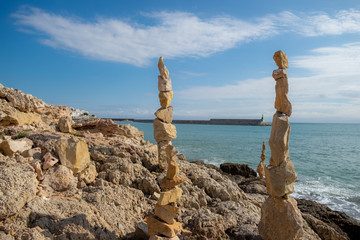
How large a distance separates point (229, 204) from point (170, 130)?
9.35 ft

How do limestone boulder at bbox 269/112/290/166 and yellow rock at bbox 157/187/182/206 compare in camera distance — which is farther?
limestone boulder at bbox 269/112/290/166

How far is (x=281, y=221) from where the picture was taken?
5238 millimetres

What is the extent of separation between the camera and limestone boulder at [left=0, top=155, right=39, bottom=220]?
434 cm

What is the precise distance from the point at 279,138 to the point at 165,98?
13.3ft

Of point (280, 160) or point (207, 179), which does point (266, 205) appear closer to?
point (280, 160)

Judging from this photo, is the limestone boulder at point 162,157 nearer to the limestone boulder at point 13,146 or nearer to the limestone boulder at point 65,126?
the limestone boulder at point 13,146

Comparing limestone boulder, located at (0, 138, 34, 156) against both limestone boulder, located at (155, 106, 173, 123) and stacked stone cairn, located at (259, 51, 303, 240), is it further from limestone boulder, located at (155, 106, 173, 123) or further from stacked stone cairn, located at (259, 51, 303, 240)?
stacked stone cairn, located at (259, 51, 303, 240)

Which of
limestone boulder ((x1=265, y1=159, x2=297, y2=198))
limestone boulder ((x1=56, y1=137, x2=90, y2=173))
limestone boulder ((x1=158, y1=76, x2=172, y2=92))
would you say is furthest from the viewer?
limestone boulder ((x1=158, y1=76, x2=172, y2=92))

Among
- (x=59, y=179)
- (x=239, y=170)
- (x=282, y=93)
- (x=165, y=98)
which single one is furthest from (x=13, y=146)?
(x=239, y=170)

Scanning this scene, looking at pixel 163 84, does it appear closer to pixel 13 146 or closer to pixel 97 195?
pixel 97 195

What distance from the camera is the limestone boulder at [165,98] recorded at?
8.05 m

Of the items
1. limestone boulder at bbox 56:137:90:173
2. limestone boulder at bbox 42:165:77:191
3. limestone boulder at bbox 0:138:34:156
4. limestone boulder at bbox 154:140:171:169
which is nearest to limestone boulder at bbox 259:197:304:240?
limestone boulder at bbox 154:140:171:169

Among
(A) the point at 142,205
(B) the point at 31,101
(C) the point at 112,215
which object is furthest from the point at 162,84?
(B) the point at 31,101

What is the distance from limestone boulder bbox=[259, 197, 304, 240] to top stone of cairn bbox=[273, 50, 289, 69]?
8.81 feet
